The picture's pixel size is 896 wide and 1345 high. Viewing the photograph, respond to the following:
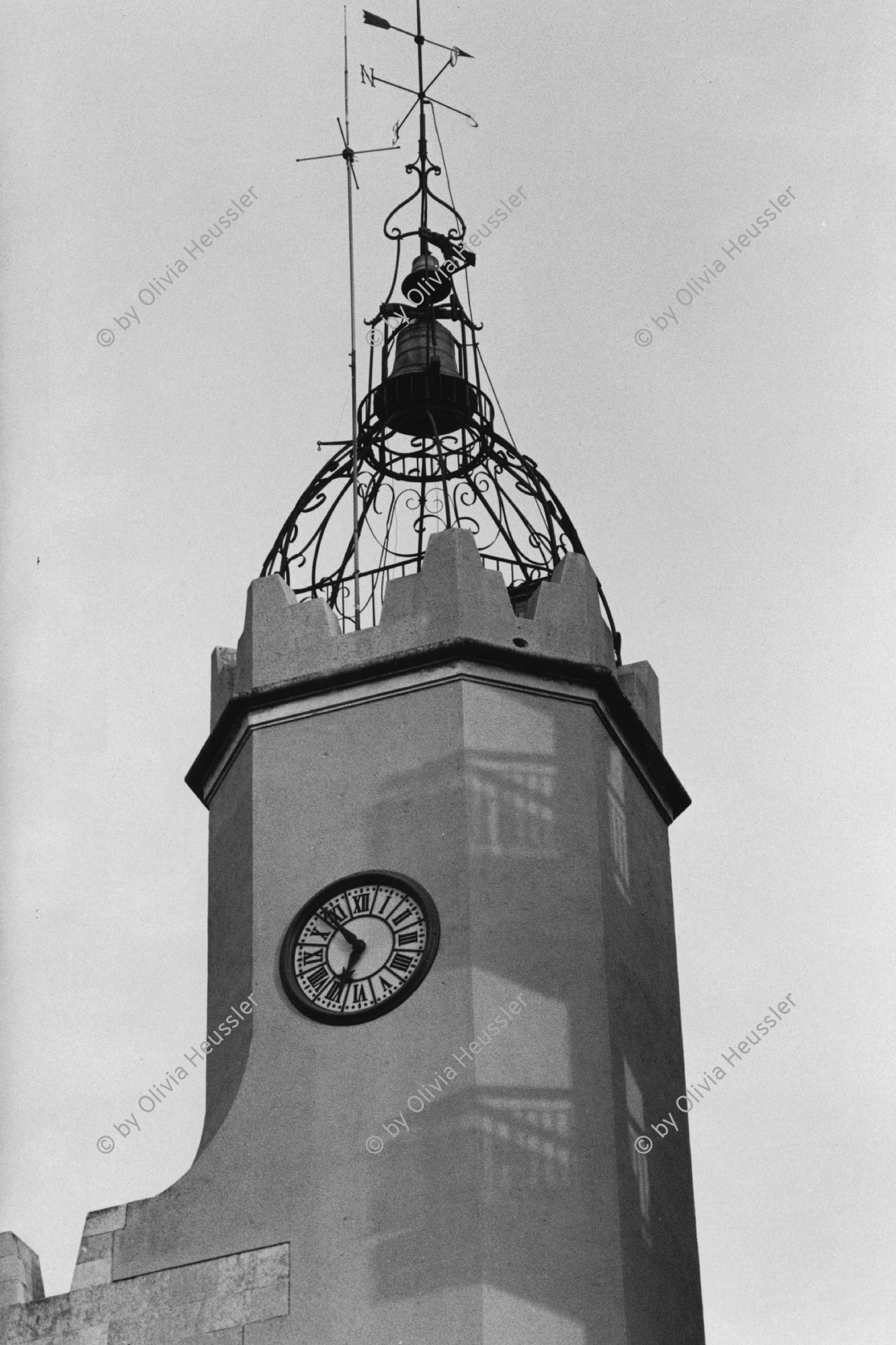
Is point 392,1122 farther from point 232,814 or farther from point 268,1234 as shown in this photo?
point 232,814

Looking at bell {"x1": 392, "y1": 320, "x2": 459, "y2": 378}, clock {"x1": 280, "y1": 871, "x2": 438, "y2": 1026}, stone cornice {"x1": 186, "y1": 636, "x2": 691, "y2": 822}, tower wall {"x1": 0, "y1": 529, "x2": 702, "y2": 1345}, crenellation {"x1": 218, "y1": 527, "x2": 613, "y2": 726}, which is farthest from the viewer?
bell {"x1": 392, "y1": 320, "x2": 459, "y2": 378}

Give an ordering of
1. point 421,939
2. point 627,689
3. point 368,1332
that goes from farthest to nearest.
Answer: point 627,689, point 421,939, point 368,1332

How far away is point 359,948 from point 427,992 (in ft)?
2.46

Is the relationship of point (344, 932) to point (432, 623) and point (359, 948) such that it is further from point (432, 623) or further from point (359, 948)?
point (432, 623)

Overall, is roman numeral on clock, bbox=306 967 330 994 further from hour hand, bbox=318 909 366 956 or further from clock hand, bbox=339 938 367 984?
hour hand, bbox=318 909 366 956

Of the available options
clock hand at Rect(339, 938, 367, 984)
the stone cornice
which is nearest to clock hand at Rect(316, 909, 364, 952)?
clock hand at Rect(339, 938, 367, 984)

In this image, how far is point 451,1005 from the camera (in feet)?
89.3

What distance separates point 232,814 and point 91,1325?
481 centimetres

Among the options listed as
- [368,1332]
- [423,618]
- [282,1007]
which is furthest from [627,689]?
[368,1332]

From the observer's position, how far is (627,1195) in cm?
2686

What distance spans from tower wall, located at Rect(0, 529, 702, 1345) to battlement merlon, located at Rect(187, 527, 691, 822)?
24 mm

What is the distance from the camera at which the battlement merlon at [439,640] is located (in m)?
28.9

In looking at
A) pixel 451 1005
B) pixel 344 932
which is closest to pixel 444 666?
pixel 344 932

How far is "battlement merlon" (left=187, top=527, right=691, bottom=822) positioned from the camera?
28.9 metres
